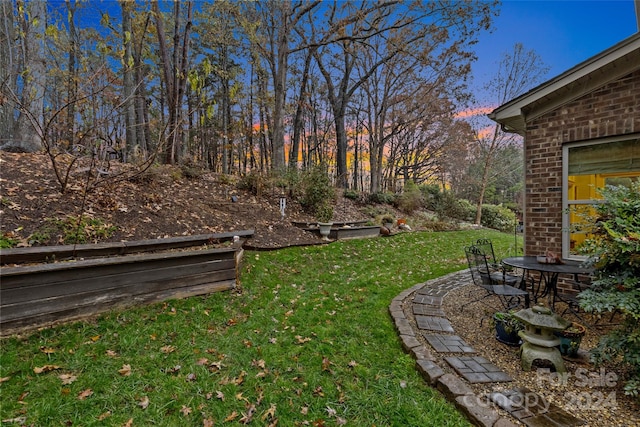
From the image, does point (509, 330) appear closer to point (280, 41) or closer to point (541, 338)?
point (541, 338)

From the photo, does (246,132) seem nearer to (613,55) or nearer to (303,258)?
(303,258)

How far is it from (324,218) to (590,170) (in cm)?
545

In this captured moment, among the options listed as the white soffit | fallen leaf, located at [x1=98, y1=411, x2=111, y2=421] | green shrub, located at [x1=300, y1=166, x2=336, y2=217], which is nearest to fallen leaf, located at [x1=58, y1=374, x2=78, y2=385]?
fallen leaf, located at [x1=98, y1=411, x2=111, y2=421]

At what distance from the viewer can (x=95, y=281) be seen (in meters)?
2.95

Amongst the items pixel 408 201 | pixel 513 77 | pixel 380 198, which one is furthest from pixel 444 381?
pixel 513 77

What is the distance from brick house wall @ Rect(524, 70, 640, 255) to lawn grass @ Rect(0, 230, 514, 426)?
271 centimetres

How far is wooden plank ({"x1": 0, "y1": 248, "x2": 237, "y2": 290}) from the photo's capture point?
2.54 m

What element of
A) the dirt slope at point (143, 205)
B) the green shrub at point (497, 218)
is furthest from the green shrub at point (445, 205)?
the dirt slope at point (143, 205)

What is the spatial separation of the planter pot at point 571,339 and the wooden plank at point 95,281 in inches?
148

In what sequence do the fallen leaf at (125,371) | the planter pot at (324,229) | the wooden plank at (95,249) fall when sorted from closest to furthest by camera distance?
the fallen leaf at (125,371) → the wooden plank at (95,249) → the planter pot at (324,229)

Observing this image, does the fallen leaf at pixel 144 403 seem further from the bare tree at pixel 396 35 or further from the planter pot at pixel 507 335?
the bare tree at pixel 396 35

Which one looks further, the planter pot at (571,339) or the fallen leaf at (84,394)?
the planter pot at (571,339)

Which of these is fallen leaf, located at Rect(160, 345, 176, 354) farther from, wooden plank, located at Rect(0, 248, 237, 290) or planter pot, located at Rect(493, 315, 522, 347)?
planter pot, located at Rect(493, 315, 522, 347)

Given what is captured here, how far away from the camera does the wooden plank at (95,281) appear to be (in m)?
2.58
